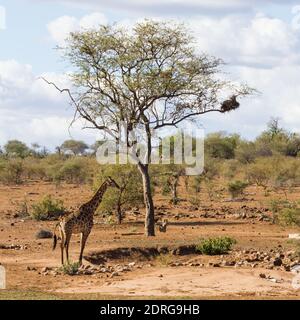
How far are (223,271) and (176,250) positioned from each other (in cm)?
402

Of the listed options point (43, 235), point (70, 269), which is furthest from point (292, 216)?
point (70, 269)

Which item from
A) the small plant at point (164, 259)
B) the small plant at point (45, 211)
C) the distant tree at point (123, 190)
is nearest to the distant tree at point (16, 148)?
the small plant at point (45, 211)

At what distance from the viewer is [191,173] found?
152 ft

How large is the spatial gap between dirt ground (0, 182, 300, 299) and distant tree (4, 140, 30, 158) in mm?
40507

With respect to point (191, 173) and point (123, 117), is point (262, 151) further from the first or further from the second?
point (123, 117)

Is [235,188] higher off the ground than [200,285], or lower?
higher

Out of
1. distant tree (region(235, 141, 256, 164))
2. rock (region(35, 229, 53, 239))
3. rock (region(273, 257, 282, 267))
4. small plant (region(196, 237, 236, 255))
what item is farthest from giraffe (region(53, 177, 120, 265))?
distant tree (region(235, 141, 256, 164))

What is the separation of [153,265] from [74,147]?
199 ft

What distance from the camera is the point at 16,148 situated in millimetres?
75000

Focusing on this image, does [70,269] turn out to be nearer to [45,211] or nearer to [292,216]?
[292,216]

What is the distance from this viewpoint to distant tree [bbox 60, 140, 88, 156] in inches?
3125

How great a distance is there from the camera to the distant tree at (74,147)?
79.4 meters

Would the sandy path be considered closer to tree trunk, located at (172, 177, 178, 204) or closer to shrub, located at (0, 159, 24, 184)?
tree trunk, located at (172, 177, 178, 204)

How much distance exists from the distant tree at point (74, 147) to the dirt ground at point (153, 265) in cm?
4579
